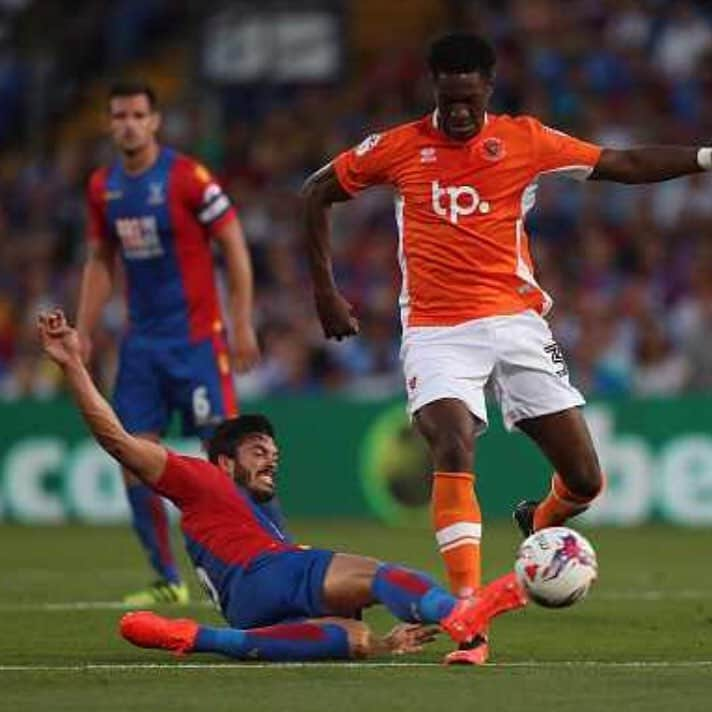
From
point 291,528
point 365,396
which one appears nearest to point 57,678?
point 291,528

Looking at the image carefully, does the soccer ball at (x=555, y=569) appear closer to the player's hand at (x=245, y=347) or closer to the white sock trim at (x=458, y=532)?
the white sock trim at (x=458, y=532)

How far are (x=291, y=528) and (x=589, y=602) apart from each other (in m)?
6.92

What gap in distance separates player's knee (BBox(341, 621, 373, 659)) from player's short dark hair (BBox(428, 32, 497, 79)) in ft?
7.42

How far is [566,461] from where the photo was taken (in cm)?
1077

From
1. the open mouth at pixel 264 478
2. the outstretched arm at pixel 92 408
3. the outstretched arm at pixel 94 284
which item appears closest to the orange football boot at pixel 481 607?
the open mouth at pixel 264 478

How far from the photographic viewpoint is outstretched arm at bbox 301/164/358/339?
→ 34.6 feet

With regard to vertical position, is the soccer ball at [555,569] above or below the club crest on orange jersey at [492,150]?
below

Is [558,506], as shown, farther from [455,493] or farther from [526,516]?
[455,493]

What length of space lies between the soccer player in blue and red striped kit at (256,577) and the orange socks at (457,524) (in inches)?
17.1

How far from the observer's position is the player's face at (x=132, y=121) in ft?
43.9

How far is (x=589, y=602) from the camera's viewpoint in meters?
13.1

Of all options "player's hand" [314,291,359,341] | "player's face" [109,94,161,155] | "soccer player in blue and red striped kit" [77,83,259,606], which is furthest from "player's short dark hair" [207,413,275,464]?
"player's face" [109,94,161,155]

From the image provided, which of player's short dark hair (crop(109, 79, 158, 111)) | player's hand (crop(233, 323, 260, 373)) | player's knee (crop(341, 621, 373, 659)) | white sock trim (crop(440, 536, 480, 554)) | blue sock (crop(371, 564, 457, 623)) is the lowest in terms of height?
player's knee (crop(341, 621, 373, 659))

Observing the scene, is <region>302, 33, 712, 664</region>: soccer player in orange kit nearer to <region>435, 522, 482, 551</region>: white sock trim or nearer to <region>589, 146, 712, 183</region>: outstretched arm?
<region>589, 146, 712, 183</region>: outstretched arm
